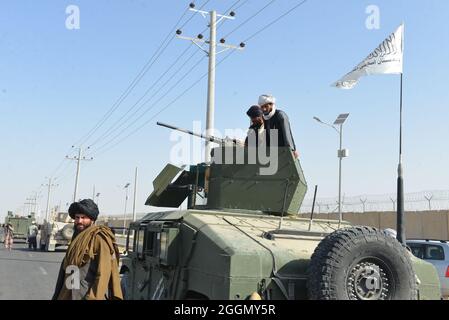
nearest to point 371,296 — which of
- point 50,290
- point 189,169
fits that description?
point 189,169

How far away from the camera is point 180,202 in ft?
22.0

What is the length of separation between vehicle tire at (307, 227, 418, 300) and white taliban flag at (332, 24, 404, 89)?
14.7m

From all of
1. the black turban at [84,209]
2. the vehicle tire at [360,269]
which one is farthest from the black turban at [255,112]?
the black turban at [84,209]

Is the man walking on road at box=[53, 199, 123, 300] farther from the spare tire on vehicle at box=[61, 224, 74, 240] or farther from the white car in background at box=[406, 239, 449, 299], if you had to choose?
the spare tire on vehicle at box=[61, 224, 74, 240]

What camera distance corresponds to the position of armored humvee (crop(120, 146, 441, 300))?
3869 mm

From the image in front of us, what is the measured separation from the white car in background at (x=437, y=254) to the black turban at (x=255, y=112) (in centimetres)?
864

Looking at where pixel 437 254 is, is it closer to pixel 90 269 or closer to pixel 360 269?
pixel 360 269

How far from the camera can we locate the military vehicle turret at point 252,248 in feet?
12.7

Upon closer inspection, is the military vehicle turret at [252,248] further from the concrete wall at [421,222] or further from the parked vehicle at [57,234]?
the concrete wall at [421,222]

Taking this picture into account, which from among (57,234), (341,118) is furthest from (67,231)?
(341,118)

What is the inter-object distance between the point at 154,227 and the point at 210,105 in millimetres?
15345

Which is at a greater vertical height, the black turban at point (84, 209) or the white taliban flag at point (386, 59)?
the white taliban flag at point (386, 59)

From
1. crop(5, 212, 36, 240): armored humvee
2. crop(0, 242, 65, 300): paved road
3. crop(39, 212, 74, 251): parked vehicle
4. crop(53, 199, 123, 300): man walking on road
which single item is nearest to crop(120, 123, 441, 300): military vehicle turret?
crop(53, 199, 123, 300): man walking on road

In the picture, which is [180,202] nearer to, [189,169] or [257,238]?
[189,169]
